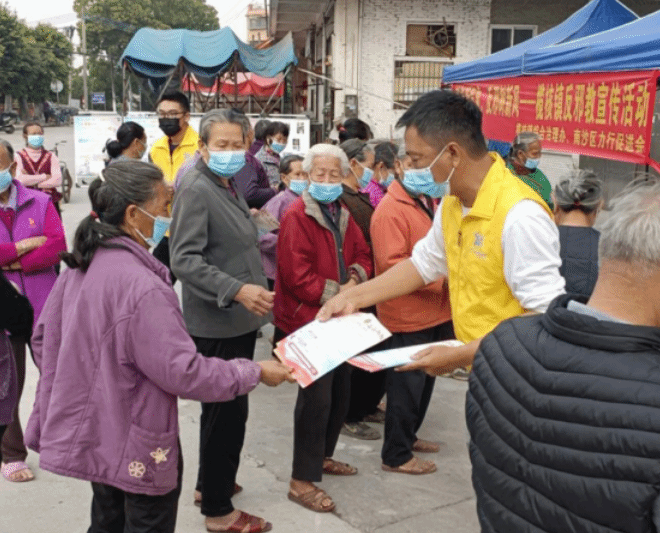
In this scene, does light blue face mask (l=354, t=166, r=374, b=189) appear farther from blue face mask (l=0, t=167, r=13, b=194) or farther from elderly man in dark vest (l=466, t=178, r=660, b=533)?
elderly man in dark vest (l=466, t=178, r=660, b=533)

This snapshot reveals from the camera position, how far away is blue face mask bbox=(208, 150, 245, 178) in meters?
3.74

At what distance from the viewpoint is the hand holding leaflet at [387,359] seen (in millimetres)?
2600

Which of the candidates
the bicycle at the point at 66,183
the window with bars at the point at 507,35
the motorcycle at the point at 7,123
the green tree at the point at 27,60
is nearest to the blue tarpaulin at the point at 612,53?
the bicycle at the point at 66,183

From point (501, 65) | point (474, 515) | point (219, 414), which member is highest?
point (501, 65)

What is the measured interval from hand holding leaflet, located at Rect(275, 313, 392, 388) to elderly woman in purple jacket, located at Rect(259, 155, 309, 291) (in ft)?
8.29

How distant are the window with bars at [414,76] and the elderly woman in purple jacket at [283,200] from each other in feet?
36.5

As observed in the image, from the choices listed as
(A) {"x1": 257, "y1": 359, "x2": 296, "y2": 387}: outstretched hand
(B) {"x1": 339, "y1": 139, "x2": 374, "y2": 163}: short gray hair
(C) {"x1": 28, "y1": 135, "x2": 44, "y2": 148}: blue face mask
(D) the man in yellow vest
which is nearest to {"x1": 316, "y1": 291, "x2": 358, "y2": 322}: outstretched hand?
(D) the man in yellow vest

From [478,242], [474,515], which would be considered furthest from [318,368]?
[474,515]

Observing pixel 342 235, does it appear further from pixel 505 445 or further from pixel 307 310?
pixel 505 445

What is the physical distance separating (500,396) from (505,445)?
3.9 inches

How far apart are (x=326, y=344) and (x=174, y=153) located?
3732mm

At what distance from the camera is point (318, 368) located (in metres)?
2.83

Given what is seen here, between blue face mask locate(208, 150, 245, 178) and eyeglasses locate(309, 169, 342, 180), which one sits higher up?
blue face mask locate(208, 150, 245, 178)

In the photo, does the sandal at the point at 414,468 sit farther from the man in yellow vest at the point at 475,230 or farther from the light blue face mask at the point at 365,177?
the light blue face mask at the point at 365,177
